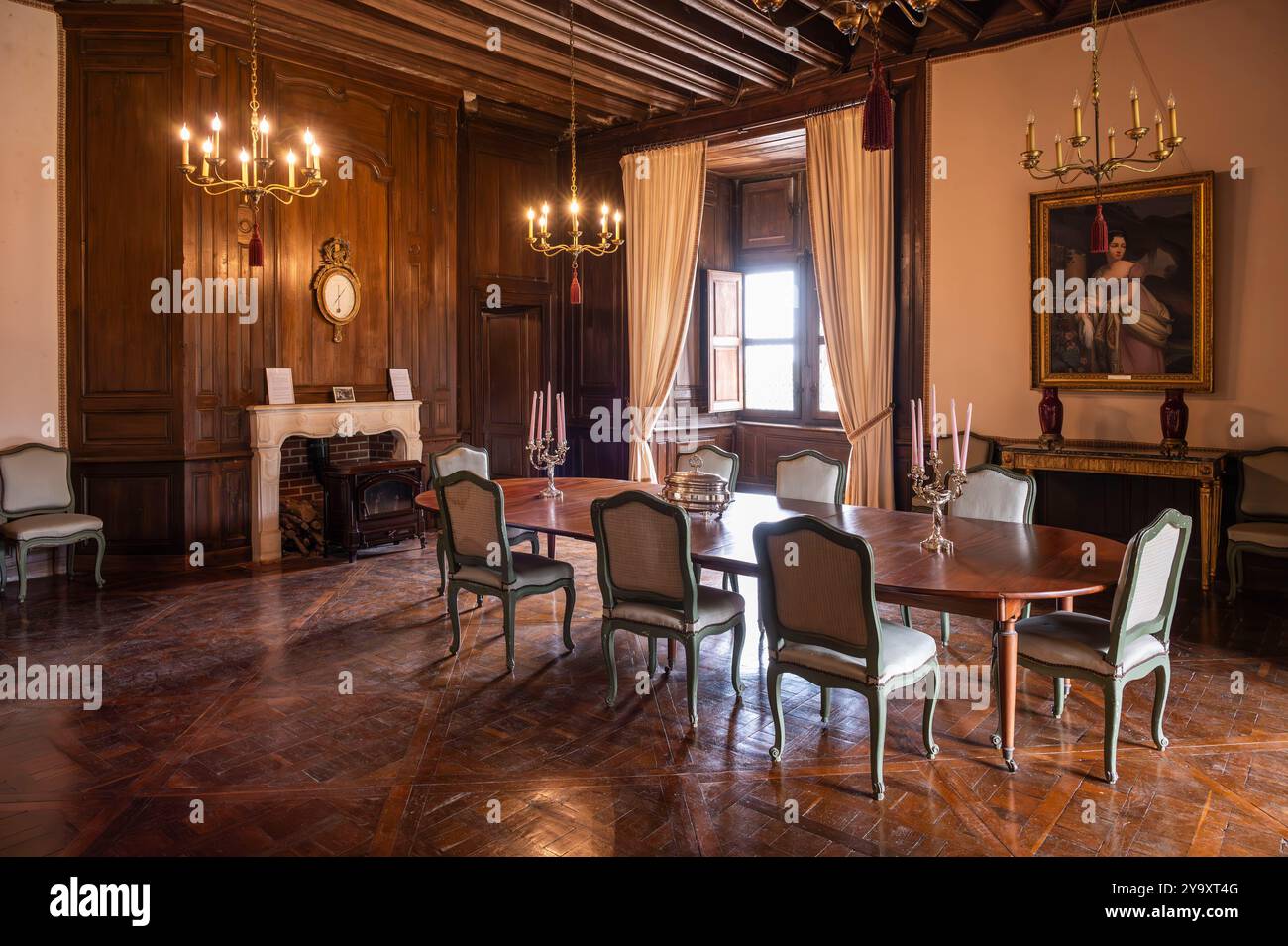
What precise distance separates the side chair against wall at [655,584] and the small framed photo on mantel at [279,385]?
412 cm

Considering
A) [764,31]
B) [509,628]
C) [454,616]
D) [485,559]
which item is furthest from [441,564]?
[764,31]

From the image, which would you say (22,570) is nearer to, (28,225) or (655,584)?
(28,225)

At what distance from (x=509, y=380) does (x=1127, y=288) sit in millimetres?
5767

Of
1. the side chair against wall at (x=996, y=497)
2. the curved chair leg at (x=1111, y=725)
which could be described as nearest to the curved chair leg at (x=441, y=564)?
the side chair against wall at (x=996, y=497)

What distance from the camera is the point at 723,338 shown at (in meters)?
9.51

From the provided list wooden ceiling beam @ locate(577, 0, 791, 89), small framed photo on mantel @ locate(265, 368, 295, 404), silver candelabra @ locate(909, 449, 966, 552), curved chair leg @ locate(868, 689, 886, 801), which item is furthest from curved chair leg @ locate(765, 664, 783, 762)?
small framed photo on mantel @ locate(265, 368, 295, 404)

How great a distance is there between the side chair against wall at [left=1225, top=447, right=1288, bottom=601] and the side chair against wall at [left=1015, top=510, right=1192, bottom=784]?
8.38ft

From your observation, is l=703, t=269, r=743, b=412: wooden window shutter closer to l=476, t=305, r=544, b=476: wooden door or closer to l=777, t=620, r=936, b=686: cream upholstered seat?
l=476, t=305, r=544, b=476: wooden door

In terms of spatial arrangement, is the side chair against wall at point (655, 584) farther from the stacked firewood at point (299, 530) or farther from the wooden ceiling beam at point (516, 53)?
the wooden ceiling beam at point (516, 53)

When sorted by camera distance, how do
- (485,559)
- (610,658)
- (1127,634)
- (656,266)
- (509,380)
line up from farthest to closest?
(509,380) < (656,266) < (485,559) < (610,658) < (1127,634)

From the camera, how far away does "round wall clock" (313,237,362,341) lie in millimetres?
7316

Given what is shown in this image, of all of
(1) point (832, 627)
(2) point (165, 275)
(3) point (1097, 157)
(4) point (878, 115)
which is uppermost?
(3) point (1097, 157)

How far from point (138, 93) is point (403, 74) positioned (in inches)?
84.0

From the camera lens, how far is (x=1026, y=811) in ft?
9.80
